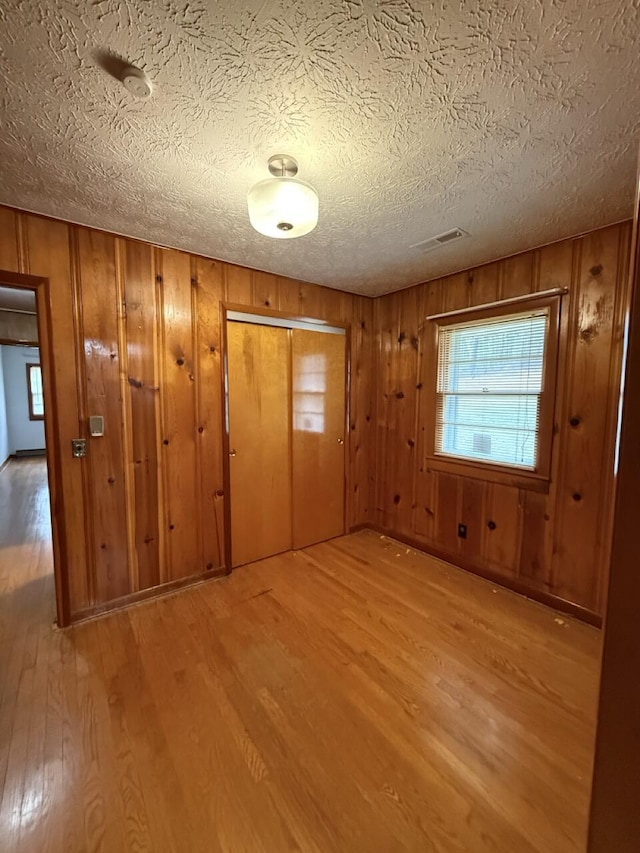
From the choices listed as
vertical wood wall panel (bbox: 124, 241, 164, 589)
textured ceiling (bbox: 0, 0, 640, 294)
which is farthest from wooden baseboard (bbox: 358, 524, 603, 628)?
textured ceiling (bbox: 0, 0, 640, 294)

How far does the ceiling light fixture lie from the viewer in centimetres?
137

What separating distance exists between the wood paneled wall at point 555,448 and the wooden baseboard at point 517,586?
0.03ft

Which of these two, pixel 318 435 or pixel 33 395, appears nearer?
pixel 318 435

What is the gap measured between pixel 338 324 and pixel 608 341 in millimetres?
2008

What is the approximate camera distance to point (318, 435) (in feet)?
10.5

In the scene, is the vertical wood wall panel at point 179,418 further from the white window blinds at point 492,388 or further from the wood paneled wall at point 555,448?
the white window blinds at point 492,388

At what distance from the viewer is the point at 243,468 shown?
9.22 feet

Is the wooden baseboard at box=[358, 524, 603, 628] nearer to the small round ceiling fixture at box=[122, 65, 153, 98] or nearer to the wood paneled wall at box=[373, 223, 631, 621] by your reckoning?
the wood paneled wall at box=[373, 223, 631, 621]

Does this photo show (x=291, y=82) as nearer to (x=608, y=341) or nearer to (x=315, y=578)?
(x=608, y=341)

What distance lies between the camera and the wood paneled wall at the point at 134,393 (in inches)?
79.6

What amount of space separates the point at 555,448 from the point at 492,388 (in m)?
0.59

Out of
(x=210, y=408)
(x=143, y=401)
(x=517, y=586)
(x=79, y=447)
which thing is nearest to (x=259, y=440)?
(x=210, y=408)

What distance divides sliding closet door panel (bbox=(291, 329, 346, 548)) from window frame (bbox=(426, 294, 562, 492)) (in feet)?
2.76

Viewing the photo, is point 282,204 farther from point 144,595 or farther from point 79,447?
point 144,595
